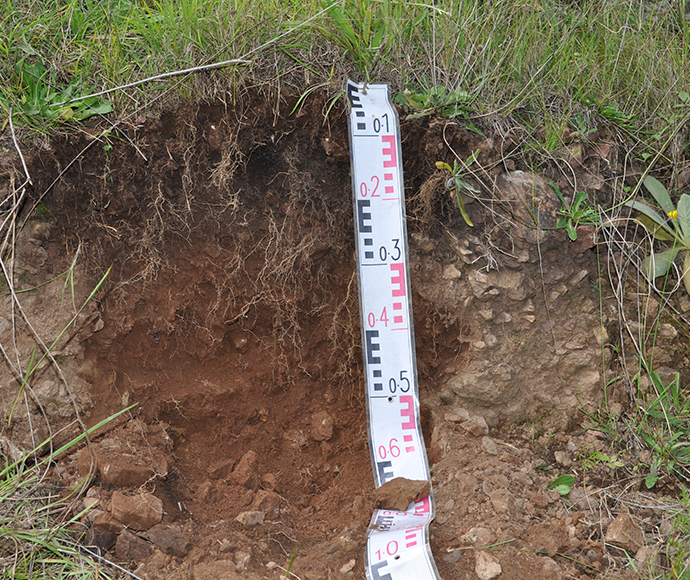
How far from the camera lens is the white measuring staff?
2.01 metres

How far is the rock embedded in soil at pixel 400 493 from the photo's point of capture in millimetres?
1800

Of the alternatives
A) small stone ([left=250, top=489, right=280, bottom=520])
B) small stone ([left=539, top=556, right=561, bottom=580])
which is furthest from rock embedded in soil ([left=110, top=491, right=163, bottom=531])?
small stone ([left=539, top=556, right=561, bottom=580])

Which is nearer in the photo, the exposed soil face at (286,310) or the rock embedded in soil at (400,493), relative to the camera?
the rock embedded in soil at (400,493)

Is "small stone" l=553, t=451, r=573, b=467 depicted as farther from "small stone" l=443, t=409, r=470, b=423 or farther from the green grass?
the green grass

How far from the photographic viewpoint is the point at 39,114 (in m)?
1.94

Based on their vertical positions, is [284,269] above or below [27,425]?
above

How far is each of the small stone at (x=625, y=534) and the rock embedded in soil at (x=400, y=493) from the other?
61 centimetres

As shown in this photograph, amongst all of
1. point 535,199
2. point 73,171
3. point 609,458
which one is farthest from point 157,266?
point 609,458

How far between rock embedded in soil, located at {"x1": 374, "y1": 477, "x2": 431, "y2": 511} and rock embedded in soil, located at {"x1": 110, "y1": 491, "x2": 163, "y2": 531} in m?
0.76

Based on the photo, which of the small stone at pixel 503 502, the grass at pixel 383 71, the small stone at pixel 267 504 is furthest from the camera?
the grass at pixel 383 71

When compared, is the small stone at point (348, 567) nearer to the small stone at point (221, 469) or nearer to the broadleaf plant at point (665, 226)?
the small stone at point (221, 469)

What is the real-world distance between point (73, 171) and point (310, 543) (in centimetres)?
165

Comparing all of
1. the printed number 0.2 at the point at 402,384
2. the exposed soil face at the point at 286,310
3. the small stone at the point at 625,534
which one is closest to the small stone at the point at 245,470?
the exposed soil face at the point at 286,310

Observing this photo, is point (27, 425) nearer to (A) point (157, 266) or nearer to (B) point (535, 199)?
(A) point (157, 266)
